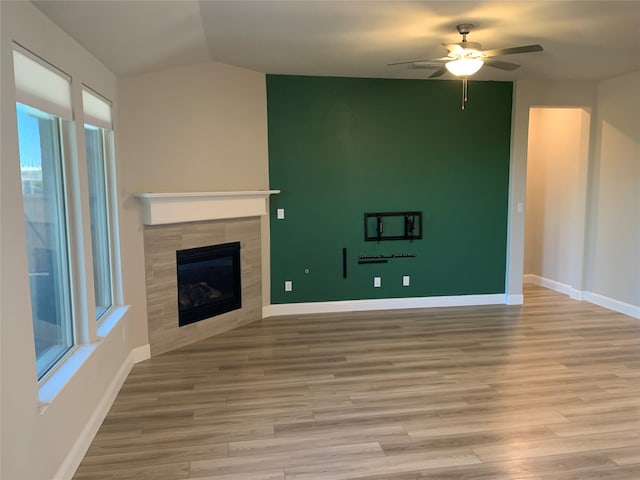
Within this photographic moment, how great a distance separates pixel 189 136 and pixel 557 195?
489 centimetres

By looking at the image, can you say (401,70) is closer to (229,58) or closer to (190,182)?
(229,58)

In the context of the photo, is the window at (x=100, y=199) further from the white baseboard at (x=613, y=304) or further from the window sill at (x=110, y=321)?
the white baseboard at (x=613, y=304)

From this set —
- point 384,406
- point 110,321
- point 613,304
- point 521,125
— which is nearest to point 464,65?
point 384,406

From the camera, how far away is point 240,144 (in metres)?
5.09

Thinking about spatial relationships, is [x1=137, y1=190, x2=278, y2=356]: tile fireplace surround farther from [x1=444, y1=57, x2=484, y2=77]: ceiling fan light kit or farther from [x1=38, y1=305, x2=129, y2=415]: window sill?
[x1=444, y1=57, x2=484, y2=77]: ceiling fan light kit

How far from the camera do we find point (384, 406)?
10.9 ft

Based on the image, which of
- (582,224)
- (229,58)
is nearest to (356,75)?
(229,58)

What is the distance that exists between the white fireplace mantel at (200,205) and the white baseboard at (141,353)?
41.9 inches

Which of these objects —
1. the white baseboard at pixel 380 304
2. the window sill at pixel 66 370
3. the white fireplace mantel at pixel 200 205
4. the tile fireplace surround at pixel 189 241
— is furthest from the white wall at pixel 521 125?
the window sill at pixel 66 370

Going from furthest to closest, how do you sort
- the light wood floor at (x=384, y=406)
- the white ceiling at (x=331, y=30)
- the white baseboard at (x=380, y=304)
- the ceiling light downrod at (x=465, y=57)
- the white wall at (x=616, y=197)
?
the white baseboard at (x=380, y=304) → the white wall at (x=616, y=197) → the ceiling light downrod at (x=465, y=57) → the white ceiling at (x=331, y=30) → the light wood floor at (x=384, y=406)

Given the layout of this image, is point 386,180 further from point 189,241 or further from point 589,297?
point 589,297

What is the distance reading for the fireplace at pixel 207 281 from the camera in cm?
464

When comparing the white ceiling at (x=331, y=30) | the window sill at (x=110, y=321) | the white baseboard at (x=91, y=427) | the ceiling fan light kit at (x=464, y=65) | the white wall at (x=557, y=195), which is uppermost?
the white ceiling at (x=331, y=30)

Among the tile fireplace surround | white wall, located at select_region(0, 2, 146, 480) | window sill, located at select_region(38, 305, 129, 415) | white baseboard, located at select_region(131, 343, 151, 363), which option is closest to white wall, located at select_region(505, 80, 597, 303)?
the tile fireplace surround
